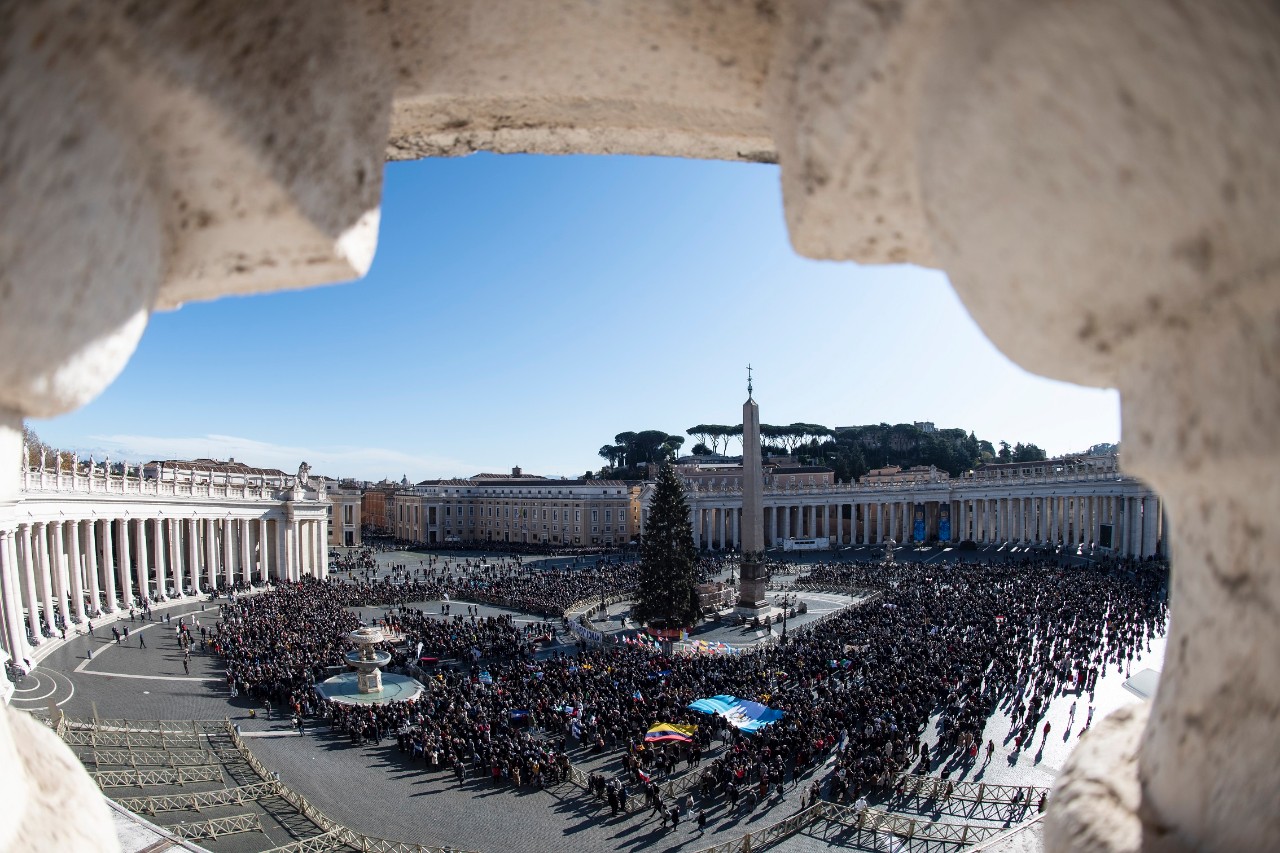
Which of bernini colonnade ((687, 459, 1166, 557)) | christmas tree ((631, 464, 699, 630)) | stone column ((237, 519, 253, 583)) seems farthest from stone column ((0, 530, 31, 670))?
bernini colonnade ((687, 459, 1166, 557))

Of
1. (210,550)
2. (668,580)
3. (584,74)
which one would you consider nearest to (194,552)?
(210,550)

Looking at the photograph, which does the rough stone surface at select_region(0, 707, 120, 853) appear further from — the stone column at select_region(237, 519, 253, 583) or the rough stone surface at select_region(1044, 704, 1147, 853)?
the stone column at select_region(237, 519, 253, 583)

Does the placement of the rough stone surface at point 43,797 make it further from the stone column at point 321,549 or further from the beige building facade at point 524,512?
the beige building facade at point 524,512

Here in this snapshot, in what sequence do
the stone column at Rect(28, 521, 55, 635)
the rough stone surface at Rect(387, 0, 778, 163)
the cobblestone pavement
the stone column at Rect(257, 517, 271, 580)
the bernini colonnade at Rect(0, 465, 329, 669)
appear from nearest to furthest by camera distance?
the rough stone surface at Rect(387, 0, 778, 163) → the cobblestone pavement → the bernini colonnade at Rect(0, 465, 329, 669) → the stone column at Rect(28, 521, 55, 635) → the stone column at Rect(257, 517, 271, 580)

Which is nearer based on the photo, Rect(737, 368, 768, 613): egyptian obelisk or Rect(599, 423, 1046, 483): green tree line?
Rect(737, 368, 768, 613): egyptian obelisk

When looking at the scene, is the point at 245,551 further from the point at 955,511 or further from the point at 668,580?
the point at 955,511

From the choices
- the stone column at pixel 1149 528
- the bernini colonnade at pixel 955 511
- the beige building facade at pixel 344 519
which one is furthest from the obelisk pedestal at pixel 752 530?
the beige building facade at pixel 344 519

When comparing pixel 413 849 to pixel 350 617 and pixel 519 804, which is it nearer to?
pixel 519 804
